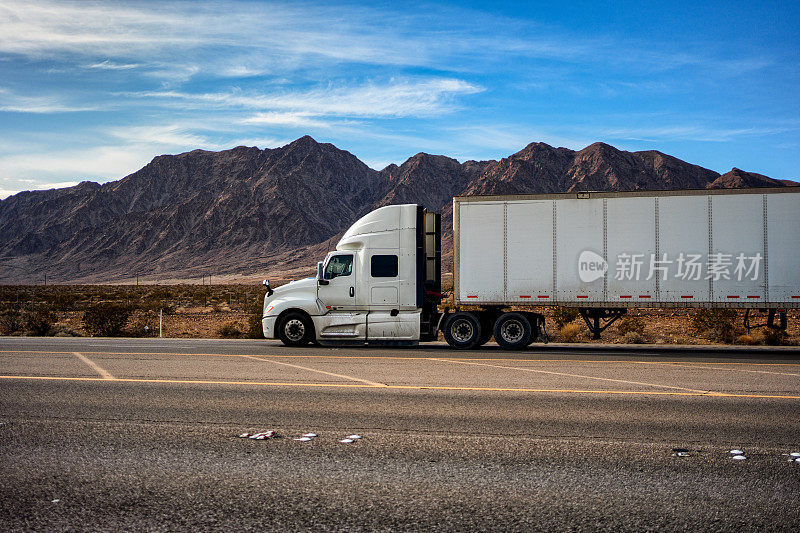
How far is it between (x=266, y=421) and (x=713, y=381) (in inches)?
287

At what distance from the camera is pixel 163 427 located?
6.85 m

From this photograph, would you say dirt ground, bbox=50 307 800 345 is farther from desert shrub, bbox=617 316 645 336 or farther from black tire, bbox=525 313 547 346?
black tire, bbox=525 313 547 346

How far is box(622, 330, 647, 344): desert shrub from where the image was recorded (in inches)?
841

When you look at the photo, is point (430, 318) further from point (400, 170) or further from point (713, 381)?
point (400, 170)

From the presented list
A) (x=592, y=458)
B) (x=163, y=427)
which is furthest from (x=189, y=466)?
(x=592, y=458)

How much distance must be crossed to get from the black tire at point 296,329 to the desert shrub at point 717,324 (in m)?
14.1

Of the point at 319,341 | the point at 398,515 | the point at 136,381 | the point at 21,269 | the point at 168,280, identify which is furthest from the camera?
the point at 21,269

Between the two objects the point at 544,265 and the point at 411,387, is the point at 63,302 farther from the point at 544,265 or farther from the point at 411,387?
the point at 411,387

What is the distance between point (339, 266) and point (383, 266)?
122 centimetres

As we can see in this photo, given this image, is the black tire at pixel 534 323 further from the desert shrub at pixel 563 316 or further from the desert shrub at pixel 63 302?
the desert shrub at pixel 63 302

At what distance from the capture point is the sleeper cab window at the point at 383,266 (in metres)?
17.2

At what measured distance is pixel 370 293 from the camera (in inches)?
678

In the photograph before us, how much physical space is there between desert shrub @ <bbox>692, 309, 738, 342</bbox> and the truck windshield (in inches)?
525

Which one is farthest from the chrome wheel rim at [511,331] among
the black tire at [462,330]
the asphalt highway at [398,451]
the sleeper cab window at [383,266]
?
the asphalt highway at [398,451]
